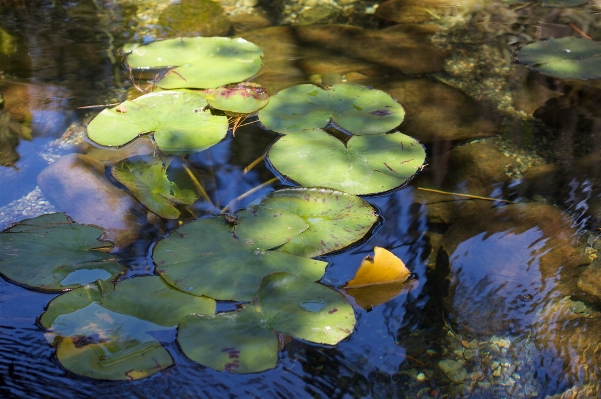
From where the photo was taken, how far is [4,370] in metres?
1.26

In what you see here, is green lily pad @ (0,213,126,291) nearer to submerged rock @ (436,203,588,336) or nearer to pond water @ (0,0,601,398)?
pond water @ (0,0,601,398)

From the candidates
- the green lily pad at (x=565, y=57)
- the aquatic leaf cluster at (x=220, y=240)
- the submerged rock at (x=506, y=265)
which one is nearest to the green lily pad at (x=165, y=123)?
the aquatic leaf cluster at (x=220, y=240)

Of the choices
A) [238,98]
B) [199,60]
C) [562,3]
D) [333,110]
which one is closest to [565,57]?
[562,3]

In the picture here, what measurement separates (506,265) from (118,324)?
1.07 metres

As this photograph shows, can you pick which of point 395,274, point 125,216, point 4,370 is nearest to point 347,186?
point 395,274

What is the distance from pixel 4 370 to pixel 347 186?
1.09 m

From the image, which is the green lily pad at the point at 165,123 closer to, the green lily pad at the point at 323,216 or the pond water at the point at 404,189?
the pond water at the point at 404,189

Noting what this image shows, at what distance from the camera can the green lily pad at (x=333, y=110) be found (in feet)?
6.72

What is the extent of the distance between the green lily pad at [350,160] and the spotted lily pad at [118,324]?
0.62 m

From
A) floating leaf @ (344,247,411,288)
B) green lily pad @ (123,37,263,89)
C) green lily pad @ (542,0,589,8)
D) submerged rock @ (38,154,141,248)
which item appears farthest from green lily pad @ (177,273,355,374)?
green lily pad @ (542,0,589,8)

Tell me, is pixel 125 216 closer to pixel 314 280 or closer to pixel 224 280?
pixel 224 280

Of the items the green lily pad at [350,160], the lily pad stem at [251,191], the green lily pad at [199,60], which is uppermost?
the green lily pad at [199,60]

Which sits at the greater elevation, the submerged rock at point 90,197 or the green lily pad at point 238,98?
the green lily pad at point 238,98

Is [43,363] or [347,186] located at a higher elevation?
[347,186]
